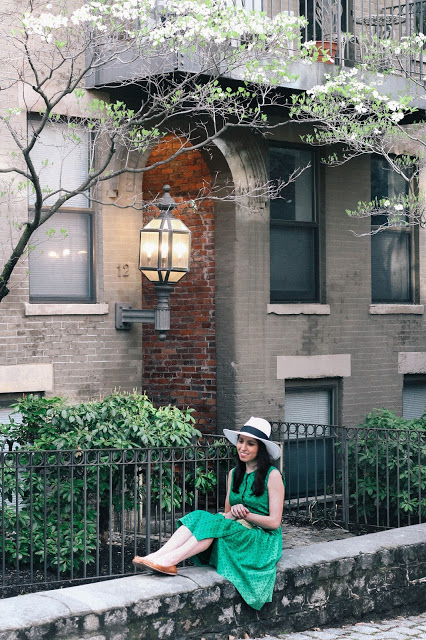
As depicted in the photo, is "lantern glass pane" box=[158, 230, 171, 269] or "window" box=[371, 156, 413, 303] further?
"window" box=[371, 156, 413, 303]

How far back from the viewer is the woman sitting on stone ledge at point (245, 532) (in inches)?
264

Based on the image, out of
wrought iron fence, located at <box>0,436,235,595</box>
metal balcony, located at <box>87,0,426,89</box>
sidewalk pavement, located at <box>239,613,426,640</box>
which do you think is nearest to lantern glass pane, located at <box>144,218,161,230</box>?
metal balcony, located at <box>87,0,426,89</box>

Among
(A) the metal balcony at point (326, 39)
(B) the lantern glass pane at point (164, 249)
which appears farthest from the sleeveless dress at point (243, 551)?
(A) the metal balcony at point (326, 39)

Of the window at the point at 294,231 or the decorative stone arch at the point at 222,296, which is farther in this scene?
the window at the point at 294,231

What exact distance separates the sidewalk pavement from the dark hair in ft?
3.43

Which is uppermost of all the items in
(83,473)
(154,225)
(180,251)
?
(154,225)

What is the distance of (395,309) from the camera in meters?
12.9

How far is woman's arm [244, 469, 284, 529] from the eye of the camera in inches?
270

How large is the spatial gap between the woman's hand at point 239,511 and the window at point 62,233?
4.04 metres

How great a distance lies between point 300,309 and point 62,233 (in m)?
3.32

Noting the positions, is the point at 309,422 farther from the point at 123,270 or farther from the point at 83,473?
the point at 83,473

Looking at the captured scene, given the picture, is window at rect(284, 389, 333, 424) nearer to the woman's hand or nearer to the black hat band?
the black hat band

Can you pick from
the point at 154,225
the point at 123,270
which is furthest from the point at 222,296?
the point at 154,225

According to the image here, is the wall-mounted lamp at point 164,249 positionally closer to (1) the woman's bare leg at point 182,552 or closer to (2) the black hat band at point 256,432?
(2) the black hat band at point 256,432
